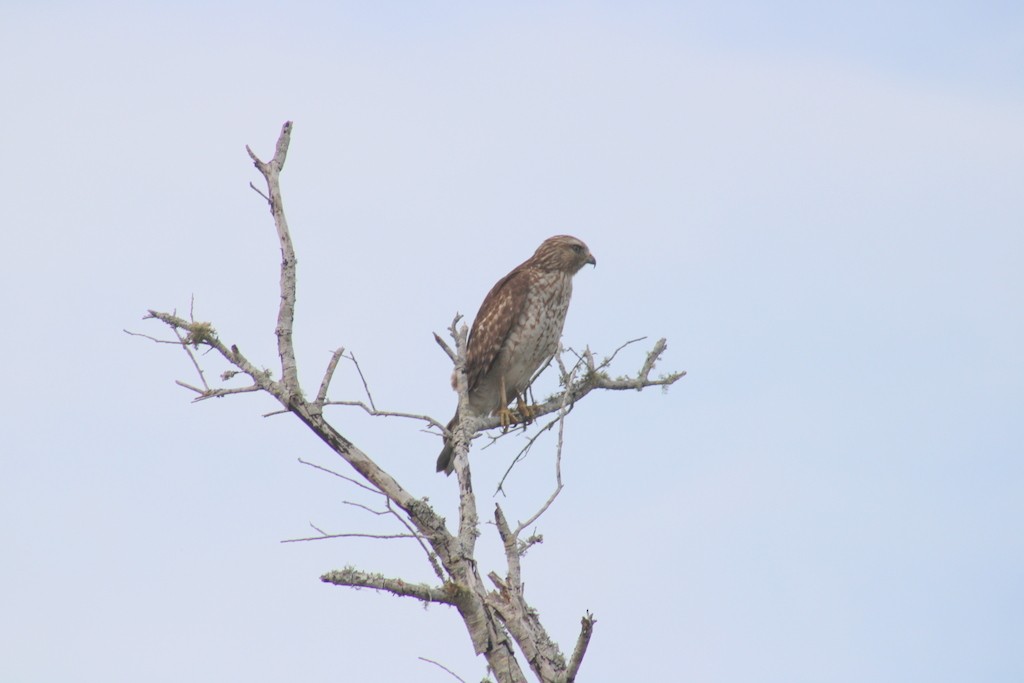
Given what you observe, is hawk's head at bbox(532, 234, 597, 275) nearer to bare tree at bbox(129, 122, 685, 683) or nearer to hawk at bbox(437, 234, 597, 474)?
hawk at bbox(437, 234, 597, 474)

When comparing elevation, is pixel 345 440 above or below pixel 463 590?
above

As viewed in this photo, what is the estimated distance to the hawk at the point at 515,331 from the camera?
8.48 m

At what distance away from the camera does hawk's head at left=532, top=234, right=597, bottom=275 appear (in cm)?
896

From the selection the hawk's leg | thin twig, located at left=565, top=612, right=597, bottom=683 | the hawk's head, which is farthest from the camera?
the hawk's head

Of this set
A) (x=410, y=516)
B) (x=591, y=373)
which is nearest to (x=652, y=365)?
(x=591, y=373)

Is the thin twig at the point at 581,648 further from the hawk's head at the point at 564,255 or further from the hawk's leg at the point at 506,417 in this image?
the hawk's head at the point at 564,255

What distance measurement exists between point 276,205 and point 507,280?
3822mm

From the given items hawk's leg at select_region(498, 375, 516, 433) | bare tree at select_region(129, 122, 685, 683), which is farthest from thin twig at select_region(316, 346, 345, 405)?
hawk's leg at select_region(498, 375, 516, 433)

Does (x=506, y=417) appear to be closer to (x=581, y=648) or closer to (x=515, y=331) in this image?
(x=515, y=331)

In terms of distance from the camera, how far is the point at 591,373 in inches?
271

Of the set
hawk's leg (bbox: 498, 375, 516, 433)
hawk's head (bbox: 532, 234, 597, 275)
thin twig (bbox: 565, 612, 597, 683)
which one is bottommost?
thin twig (bbox: 565, 612, 597, 683)

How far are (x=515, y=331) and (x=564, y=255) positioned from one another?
32.7 inches

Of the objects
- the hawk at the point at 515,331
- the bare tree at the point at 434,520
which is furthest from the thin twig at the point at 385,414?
the hawk at the point at 515,331

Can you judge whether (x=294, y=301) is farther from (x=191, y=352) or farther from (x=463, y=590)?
(x=463, y=590)
